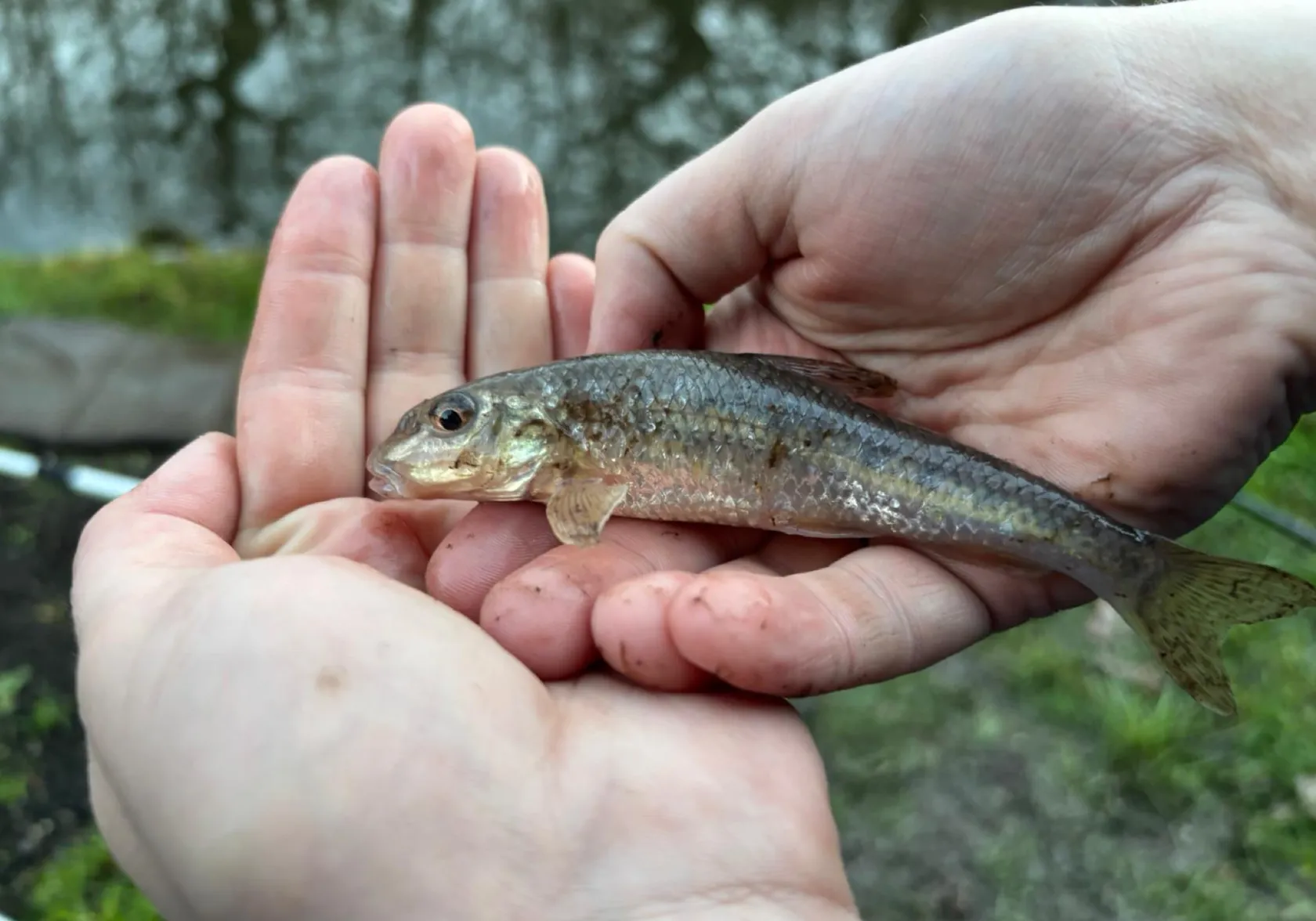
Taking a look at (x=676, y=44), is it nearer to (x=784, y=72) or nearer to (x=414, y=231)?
(x=784, y=72)

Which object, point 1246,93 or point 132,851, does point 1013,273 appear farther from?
point 132,851

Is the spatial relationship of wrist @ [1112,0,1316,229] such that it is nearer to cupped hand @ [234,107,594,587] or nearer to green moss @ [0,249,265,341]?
cupped hand @ [234,107,594,587]

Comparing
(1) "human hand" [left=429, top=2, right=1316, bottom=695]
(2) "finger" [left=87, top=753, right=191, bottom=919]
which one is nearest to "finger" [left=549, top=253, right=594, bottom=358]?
(1) "human hand" [left=429, top=2, right=1316, bottom=695]

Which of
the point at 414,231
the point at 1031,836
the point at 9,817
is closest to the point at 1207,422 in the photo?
the point at 1031,836

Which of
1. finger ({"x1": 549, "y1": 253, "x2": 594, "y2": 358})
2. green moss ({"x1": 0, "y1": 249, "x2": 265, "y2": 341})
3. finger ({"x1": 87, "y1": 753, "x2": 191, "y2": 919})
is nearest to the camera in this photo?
finger ({"x1": 87, "y1": 753, "x2": 191, "y2": 919})

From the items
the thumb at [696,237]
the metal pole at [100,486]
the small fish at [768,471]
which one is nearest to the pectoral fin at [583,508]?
the small fish at [768,471]

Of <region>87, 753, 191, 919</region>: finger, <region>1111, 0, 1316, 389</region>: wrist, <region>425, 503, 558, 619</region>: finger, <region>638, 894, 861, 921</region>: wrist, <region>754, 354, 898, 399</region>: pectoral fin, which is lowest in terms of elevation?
<region>87, 753, 191, 919</region>: finger
